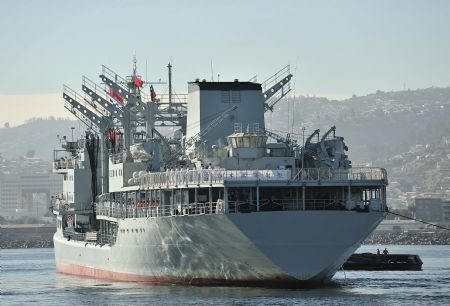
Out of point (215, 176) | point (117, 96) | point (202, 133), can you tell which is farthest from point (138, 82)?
point (215, 176)

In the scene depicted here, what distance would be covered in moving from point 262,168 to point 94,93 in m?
21.5

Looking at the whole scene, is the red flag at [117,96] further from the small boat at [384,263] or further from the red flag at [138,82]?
the small boat at [384,263]

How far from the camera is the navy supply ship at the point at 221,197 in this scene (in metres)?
65.0

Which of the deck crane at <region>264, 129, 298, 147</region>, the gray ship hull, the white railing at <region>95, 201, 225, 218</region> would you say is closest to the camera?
the gray ship hull

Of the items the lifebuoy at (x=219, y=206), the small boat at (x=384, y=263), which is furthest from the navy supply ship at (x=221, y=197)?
the small boat at (x=384, y=263)

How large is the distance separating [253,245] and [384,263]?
33.9m

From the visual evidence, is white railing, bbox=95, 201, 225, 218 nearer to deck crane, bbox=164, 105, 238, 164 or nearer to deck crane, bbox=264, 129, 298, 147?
deck crane, bbox=164, 105, 238, 164

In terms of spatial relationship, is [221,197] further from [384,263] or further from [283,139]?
[384,263]

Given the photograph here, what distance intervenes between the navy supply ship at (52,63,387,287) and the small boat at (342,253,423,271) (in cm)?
1723

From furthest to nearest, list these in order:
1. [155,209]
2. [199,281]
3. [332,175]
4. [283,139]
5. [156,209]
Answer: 1. [283,139]
2. [155,209]
3. [156,209]
4. [199,281]
5. [332,175]

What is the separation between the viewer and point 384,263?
96.1 m

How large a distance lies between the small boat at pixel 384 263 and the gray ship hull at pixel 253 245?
83.7 feet

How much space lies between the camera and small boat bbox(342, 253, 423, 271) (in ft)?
311

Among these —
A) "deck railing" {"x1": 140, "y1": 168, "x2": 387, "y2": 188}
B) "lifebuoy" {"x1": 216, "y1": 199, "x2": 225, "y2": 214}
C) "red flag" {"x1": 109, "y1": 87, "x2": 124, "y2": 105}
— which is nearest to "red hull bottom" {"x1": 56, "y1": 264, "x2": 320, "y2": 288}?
"lifebuoy" {"x1": 216, "y1": 199, "x2": 225, "y2": 214}
